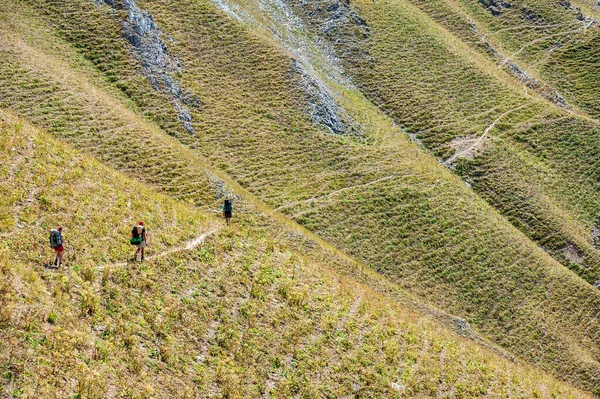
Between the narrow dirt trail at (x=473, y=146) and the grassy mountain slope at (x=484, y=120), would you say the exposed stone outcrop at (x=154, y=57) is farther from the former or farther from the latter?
the narrow dirt trail at (x=473, y=146)

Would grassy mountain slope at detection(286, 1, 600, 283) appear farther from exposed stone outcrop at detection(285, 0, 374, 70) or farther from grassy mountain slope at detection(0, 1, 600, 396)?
grassy mountain slope at detection(0, 1, 600, 396)

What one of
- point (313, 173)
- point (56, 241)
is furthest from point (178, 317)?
point (313, 173)

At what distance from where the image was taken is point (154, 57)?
55.3 metres

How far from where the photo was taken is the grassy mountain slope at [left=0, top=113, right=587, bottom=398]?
64.5 ft

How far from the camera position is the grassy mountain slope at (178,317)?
19.7 metres


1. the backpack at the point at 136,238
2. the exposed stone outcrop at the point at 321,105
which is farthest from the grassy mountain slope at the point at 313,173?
the backpack at the point at 136,238

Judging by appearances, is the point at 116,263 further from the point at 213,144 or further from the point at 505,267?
the point at 505,267

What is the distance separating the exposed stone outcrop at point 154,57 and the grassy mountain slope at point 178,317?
19181 mm

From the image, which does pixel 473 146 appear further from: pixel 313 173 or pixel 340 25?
pixel 340 25

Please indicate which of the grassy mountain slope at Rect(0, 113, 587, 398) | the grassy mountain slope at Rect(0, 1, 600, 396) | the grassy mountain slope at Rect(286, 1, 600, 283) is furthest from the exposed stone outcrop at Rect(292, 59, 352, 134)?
the grassy mountain slope at Rect(0, 113, 587, 398)

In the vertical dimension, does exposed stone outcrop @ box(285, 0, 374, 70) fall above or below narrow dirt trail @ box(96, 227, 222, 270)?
above

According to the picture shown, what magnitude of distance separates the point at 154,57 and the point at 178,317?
124ft

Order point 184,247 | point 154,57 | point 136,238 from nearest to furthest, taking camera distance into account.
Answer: point 136,238 < point 184,247 < point 154,57

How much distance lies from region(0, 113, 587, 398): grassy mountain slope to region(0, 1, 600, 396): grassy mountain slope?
915 centimetres
